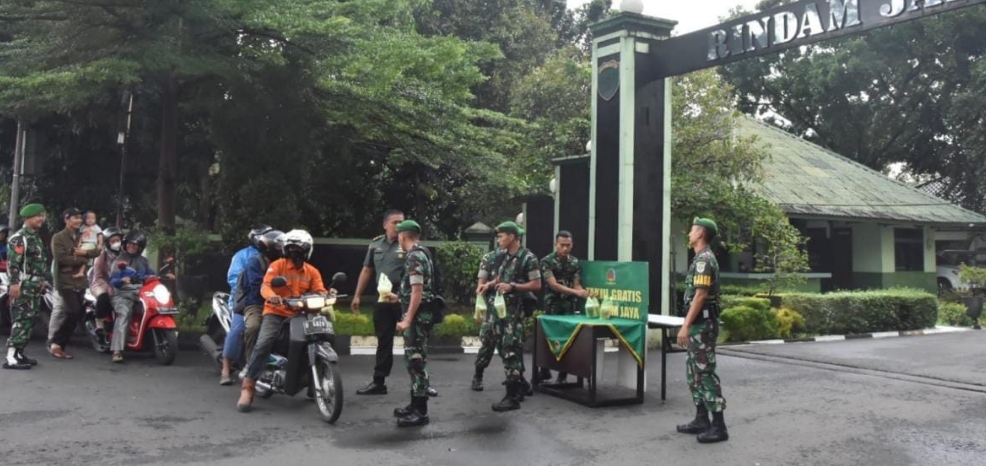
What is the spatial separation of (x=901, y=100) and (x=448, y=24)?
1834 centimetres

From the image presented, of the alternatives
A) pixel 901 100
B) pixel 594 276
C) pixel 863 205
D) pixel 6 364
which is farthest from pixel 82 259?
pixel 901 100

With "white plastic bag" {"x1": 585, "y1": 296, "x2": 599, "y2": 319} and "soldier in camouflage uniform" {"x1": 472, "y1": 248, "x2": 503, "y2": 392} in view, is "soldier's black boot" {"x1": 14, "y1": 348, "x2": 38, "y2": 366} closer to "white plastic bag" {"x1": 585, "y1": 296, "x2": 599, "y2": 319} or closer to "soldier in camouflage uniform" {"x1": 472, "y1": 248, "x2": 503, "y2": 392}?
"soldier in camouflage uniform" {"x1": 472, "y1": 248, "x2": 503, "y2": 392}

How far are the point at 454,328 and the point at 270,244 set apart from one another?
185 inches

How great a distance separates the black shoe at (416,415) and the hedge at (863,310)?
9.74 metres

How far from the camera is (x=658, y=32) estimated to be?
1186cm

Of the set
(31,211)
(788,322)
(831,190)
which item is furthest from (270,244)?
(831,190)

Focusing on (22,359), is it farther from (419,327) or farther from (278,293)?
(419,327)

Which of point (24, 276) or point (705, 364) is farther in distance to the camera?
point (24, 276)

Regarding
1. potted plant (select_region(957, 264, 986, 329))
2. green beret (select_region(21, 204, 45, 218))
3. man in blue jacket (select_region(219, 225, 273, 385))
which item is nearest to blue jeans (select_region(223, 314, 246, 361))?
man in blue jacket (select_region(219, 225, 273, 385))

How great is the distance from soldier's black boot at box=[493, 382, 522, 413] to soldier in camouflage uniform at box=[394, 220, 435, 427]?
33.0 inches

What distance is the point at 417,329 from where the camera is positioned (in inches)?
267

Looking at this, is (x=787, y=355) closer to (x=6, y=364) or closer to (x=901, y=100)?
(x=6, y=364)

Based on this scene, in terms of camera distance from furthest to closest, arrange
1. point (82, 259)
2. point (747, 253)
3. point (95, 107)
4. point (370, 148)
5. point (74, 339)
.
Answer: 1. point (747, 253)
2. point (370, 148)
3. point (95, 107)
4. point (74, 339)
5. point (82, 259)

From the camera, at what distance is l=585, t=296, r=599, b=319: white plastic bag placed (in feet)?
26.8
